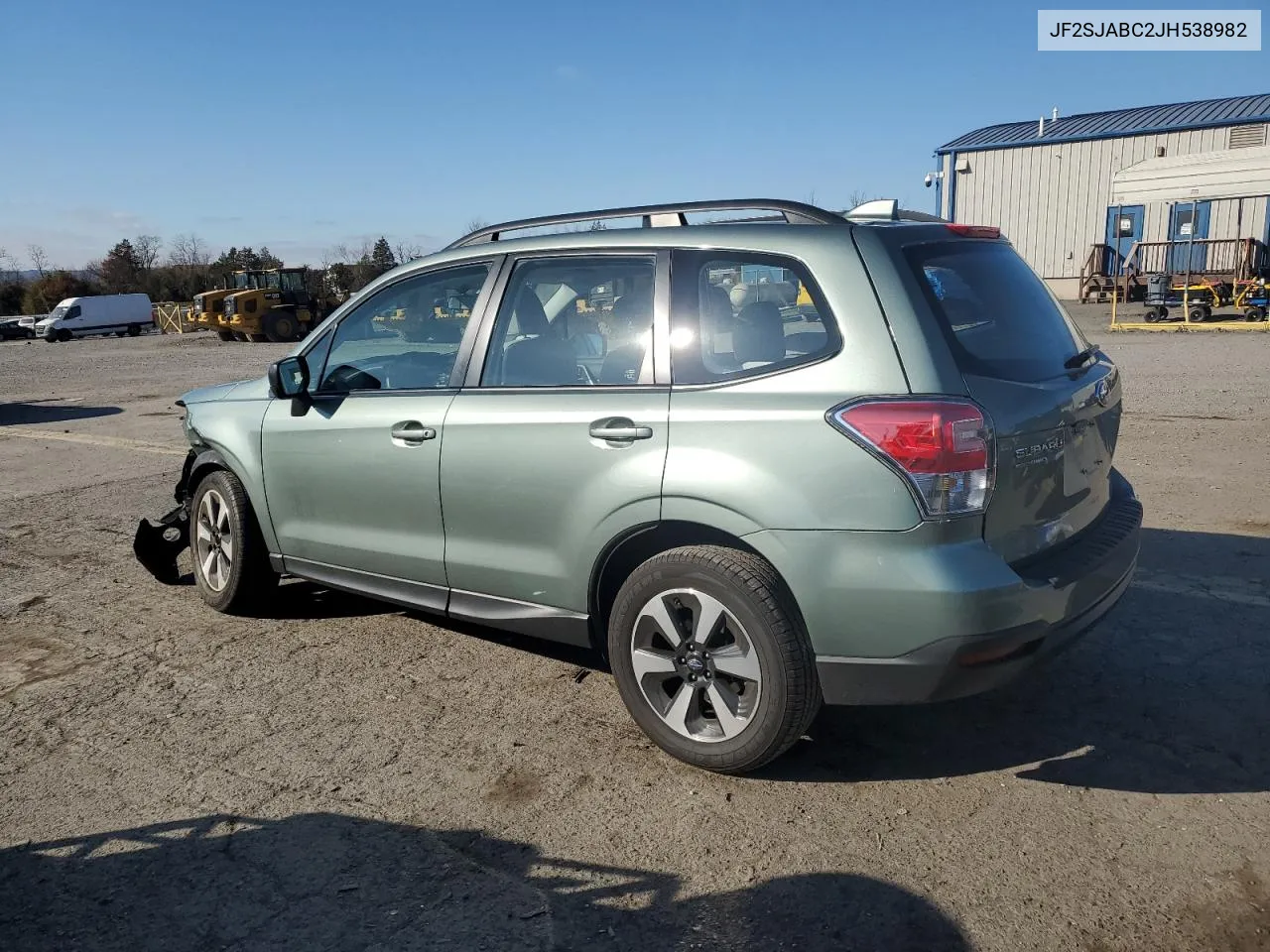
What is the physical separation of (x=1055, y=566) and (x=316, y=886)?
2.40m

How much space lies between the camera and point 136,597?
5496mm

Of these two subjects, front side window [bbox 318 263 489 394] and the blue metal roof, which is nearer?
front side window [bbox 318 263 489 394]

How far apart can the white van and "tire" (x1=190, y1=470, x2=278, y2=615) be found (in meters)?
47.4

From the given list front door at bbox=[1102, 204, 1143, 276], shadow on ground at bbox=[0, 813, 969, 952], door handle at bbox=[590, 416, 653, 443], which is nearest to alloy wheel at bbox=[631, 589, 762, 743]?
door handle at bbox=[590, 416, 653, 443]

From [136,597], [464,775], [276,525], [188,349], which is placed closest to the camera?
[464,775]

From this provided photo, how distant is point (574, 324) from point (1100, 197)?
3632 centimetres

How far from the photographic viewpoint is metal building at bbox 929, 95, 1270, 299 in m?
31.8

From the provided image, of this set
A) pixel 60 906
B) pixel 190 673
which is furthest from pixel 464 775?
pixel 190 673

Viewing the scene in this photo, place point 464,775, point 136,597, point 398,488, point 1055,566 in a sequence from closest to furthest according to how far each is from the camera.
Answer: point 1055,566, point 464,775, point 398,488, point 136,597

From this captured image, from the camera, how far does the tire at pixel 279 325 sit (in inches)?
1403

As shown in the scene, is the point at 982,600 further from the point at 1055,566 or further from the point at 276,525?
the point at 276,525

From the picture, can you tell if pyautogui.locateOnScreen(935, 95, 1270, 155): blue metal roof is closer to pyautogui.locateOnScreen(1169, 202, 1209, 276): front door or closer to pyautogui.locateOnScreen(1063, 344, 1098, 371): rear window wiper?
pyautogui.locateOnScreen(1169, 202, 1209, 276): front door

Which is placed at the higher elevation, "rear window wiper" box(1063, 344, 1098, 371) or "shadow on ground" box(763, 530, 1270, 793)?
"rear window wiper" box(1063, 344, 1098, 371)

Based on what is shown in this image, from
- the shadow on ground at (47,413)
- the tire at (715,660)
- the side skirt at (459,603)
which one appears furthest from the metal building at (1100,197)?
the tire at (715,660)
